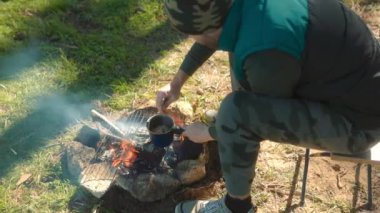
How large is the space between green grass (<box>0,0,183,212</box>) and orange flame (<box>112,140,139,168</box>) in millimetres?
345

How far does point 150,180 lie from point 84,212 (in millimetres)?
444

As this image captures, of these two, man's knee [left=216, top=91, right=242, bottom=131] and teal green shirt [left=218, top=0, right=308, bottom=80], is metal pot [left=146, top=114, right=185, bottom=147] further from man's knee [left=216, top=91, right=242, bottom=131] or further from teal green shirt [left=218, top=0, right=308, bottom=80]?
teal green shirt [left=218, top=0, right=308, bottom=80]

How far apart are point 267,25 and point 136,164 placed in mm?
1256

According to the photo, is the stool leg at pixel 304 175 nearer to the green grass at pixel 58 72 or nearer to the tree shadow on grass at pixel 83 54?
the green grass at pixel 58 72

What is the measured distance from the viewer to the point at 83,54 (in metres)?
3.73

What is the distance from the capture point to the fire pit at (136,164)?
→ 257cm

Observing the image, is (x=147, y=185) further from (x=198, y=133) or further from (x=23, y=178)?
(x=23, y=178)

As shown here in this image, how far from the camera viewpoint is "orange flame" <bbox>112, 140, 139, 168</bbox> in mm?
2637

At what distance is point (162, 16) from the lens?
4082mm

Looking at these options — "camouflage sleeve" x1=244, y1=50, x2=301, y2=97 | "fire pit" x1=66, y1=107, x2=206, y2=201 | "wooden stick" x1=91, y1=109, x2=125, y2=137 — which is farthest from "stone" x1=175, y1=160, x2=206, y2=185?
"camouflage sleeve" x1=244, y1=50, x2=301, y2=97

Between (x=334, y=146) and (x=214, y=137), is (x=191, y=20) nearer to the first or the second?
(x=214, y=137)

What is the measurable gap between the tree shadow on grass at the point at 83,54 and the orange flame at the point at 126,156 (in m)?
0.65

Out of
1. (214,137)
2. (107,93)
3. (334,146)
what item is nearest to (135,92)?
(107,93)

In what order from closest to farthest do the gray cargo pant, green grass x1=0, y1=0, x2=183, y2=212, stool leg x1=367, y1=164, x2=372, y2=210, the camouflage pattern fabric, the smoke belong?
the camouflage pattern fabric < the gray cargo pant < stool leg x1=367, y1=164, x2=372, y2=210 < green grass x1=0, y1=0, x2=183, y2=212 < the smoke
